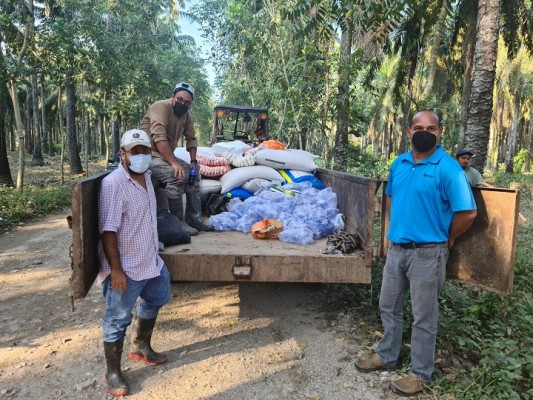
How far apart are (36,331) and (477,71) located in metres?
6.06

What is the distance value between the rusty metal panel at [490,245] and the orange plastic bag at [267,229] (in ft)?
Result: 4.72

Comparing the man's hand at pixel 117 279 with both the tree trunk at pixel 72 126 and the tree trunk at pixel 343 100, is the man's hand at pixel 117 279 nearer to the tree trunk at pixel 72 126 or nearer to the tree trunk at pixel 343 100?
the tree trunk at pixel 343 100

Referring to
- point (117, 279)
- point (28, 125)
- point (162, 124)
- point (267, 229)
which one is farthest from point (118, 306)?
point (28, 125)

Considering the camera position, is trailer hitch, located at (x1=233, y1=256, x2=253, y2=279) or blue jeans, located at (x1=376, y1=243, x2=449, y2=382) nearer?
blue jeans, located at (x1=376, y1=243, x2=449, y2=382)

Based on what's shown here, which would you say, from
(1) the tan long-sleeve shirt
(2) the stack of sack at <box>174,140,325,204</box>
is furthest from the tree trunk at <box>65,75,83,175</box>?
(1) the tan long-sleeve shirt

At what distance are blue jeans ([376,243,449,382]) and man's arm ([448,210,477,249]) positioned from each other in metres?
0.08

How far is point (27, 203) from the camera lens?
30.1 feet

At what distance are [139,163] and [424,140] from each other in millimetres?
1861

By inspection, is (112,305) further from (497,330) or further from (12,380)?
(497,330)

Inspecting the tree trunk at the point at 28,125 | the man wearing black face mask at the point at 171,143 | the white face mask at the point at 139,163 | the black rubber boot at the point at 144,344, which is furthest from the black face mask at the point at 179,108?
the tree trunk at the point at 28,125

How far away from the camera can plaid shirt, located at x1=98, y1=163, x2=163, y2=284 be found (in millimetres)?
2635

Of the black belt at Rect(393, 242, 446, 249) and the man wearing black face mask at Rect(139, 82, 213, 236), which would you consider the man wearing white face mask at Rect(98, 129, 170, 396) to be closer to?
the man wearing black face mask at Rect(139, 82, 213, 236)

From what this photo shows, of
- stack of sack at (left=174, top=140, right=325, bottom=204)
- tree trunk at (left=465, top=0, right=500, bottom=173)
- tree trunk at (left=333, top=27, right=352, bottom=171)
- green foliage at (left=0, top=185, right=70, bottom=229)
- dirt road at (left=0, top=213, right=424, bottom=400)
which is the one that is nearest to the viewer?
dirt road at (left=0, top=213, right=424, bottom=400)

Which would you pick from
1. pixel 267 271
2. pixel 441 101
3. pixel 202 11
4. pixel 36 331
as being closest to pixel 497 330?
pixel 267 271
